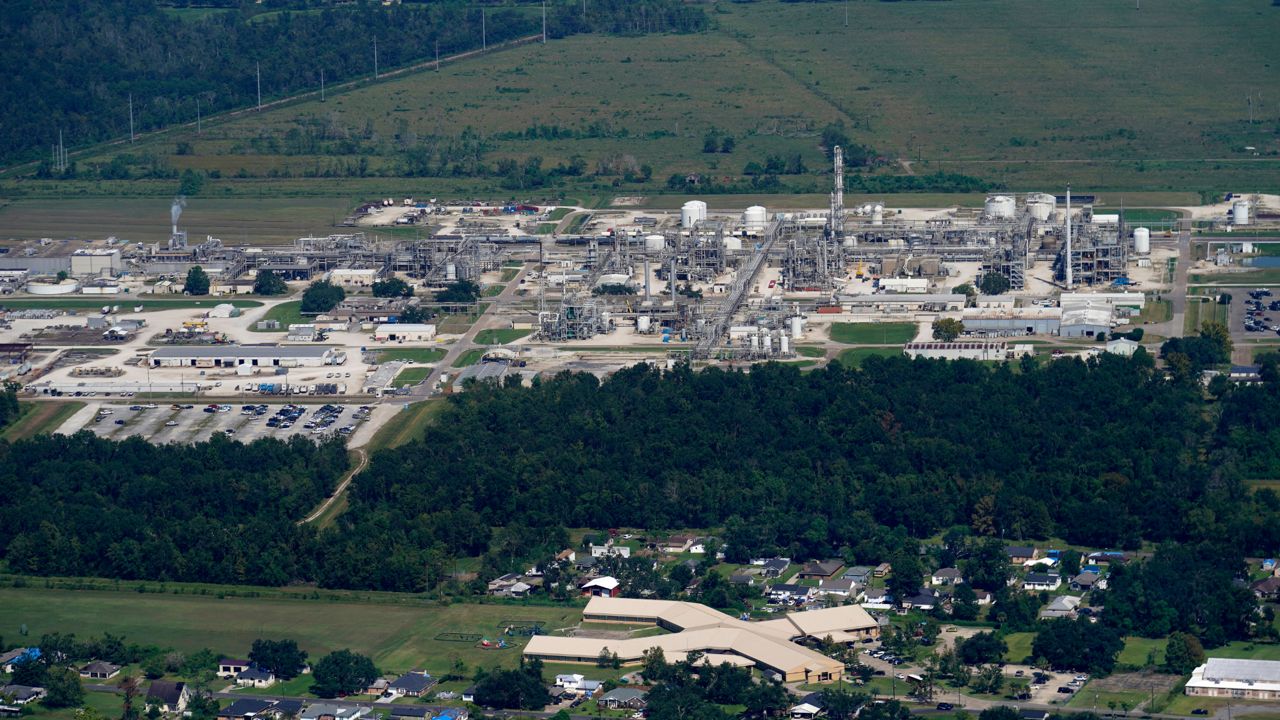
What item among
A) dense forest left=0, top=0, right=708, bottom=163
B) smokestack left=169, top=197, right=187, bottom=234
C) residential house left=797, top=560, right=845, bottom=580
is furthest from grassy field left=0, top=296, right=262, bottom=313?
residential house left=797, top=560, right=845, bottom=580

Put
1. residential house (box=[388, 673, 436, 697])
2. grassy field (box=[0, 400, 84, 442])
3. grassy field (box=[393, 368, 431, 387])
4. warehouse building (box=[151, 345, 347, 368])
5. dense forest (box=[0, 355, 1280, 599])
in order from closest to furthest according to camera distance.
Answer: residential house (box=[388, 673, 436, 697]), dense forest (box=[0, 355, 1280, 599]), grassy field (box=[0, 400, 84, 442]), grassy field (box=[393, 368, 431, 387]), warehouse building (box=[151, 345, 347, 368])

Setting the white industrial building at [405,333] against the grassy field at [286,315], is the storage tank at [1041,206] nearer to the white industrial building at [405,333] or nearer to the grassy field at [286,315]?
the white industrial building at [405,333]

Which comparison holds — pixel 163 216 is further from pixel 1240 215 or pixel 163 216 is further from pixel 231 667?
pixel 231 667

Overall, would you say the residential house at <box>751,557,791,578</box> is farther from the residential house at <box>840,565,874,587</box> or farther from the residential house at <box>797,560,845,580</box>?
the residential house at <box>840,565,874,587</box>

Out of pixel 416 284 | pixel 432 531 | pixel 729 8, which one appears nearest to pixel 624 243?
pixel 416 284

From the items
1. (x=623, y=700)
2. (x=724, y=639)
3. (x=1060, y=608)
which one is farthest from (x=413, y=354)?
(x=623, y=700)
